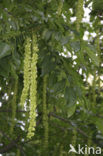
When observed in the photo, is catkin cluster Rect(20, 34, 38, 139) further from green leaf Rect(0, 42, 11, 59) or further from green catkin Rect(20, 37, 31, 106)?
green leaf Rect(0, 42, 11, 59)

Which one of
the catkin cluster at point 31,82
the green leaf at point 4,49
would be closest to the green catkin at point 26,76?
the catkin cluster at point 31,82

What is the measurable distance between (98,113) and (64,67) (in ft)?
2.84

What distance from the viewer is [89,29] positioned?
11.7 ft

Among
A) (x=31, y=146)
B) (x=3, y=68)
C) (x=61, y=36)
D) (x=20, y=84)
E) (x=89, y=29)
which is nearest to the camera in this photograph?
(x=61, y=36)

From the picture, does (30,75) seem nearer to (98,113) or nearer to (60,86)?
(60,86)

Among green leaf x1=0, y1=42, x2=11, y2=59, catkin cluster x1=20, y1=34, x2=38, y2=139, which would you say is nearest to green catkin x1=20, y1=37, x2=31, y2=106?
catkin cluster x1=20, y1=34, x2=38, y2=139

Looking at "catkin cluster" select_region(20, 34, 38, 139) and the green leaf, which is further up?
the green leaf

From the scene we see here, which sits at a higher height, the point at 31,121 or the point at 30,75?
the point at 30,75

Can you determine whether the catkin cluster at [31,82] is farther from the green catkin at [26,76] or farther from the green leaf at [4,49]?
the green leaf at [4,49]

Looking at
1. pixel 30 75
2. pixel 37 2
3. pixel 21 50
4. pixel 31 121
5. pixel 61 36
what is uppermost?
pixel 37 2

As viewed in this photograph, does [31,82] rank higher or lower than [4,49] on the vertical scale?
lower

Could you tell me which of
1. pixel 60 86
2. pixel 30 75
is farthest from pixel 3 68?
pixel 60 86

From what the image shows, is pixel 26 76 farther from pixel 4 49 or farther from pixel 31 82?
pixel 4 49

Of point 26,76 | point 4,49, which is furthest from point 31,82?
point 4,49
